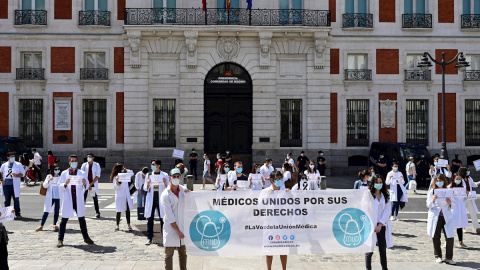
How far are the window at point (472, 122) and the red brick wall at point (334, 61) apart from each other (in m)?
8.43

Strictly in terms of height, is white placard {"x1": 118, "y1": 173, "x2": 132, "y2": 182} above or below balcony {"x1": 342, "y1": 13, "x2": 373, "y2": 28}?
below

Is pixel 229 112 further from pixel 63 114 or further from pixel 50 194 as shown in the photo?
pixel 50 194

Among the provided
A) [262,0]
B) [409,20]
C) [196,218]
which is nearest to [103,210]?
[196,218]

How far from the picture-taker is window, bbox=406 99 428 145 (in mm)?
32500

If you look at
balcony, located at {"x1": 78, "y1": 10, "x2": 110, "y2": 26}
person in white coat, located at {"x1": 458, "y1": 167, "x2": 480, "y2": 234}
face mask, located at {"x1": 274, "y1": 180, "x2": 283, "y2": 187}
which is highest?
balcony, located at {"x1": 78, "y1": 10, "x2": 110, "y2": 26}

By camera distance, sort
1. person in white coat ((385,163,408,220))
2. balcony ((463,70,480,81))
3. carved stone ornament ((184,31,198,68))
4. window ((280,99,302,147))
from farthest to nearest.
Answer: balcony ((463,70,480,81)) → window ((280,99,302,147)) → carved stone ornament ((184,31,198,68)) → person in white coat ((385,163,408,220))

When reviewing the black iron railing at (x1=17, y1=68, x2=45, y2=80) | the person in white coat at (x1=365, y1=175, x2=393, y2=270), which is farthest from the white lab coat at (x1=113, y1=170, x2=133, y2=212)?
the black iron railing at (x1=17, y1=68, x2=45, y2=80)

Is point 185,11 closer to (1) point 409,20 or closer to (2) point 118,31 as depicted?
(2) point 118,31

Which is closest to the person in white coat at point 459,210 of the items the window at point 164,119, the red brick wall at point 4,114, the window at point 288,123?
the window at point 288,123

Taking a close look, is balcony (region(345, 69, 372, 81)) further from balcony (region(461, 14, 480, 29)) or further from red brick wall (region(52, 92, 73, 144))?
red brick wall (region(52, 92, 73, 144))

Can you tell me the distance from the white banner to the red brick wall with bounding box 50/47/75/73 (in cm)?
2420

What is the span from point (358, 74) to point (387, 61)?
2.02 metres

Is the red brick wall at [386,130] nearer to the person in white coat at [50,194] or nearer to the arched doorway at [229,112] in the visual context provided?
the arched doorway at [229,112]

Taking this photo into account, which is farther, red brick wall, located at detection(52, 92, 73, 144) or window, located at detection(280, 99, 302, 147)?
window, located at detection(280, 99, 302, 147)
